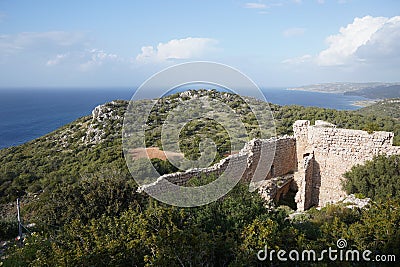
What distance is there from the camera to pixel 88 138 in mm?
26703

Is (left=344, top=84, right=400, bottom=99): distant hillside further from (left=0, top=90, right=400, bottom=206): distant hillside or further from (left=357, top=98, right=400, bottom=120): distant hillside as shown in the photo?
(left=0, top=90, right=400, bottom=206): distant hillside

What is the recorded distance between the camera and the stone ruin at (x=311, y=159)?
33.4 feet

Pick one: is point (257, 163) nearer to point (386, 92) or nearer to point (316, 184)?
point (316, 184)


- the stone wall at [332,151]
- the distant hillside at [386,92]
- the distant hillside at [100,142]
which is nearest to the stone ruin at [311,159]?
the stone wall at [332,151]

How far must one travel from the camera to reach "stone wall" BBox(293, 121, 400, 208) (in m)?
10.2

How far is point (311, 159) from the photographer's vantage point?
37.5 feet

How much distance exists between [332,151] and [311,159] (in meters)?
0.76

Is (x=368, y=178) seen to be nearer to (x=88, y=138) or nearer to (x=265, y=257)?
(x=265, y=257)

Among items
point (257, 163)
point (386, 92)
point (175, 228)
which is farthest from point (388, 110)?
point (386, 92)

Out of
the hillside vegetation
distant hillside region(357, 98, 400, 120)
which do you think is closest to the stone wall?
the hillside vegetation

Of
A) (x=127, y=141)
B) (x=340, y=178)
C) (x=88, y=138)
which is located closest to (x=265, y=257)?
(x=340, y=178)

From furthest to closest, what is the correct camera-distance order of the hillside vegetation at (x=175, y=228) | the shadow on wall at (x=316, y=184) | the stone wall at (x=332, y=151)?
the shadow on wall at (x=316, y=184) < the stone wall at (x=332, y=151) < the hillside vegetation at (x=175, y=228)

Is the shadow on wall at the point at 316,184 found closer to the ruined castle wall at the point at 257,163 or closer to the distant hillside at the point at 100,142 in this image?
the ruined castle wall at the point at 257,163

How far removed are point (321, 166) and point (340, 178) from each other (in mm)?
765
